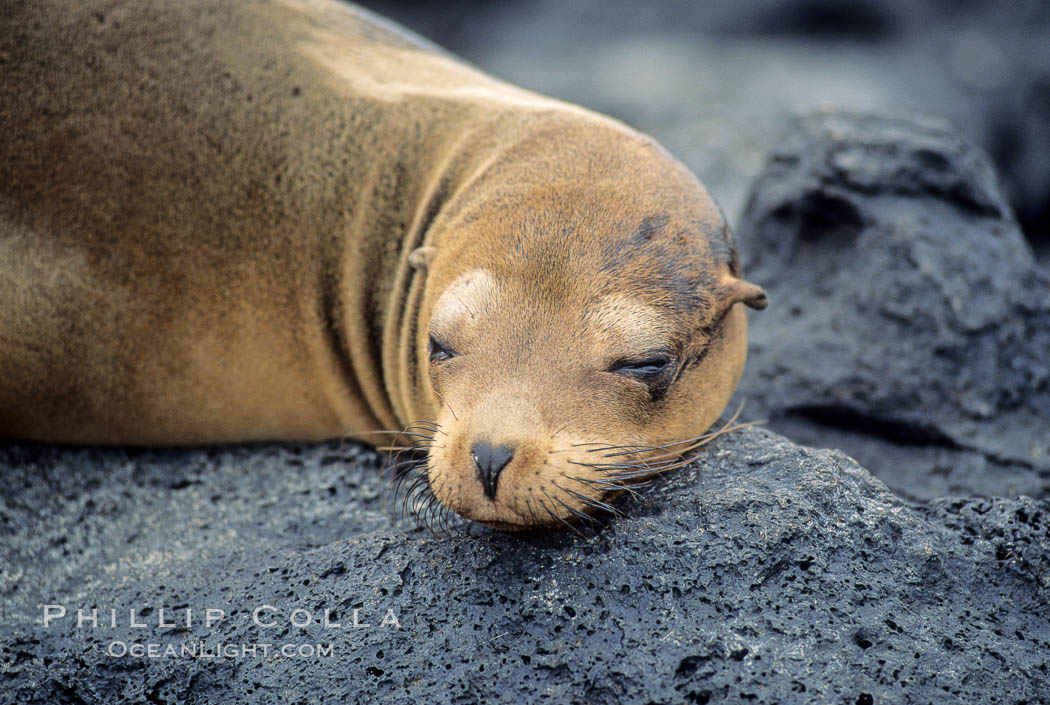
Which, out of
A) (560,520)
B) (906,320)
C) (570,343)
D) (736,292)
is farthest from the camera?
(906,320)

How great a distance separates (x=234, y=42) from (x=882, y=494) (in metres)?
3.43

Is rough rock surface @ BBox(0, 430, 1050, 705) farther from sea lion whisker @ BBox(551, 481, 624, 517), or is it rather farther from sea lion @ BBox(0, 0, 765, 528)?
sea lion @ BBox(0, 0, 765, 528)

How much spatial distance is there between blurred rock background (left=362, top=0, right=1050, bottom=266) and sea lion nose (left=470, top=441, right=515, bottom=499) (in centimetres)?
806

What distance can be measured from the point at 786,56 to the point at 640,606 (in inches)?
477

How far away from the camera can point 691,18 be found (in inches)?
574

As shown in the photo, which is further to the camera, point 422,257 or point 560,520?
point 422,257

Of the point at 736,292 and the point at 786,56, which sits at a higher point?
the point at 786,56

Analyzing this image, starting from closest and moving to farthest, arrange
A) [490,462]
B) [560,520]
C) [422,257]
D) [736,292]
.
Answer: [490,462] → [560,520] → [736,292] → [422,257]

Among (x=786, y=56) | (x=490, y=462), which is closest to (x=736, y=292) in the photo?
(x=490, y=462)

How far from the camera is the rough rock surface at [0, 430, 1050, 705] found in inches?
114

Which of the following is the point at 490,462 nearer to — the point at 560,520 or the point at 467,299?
the point at 560,520

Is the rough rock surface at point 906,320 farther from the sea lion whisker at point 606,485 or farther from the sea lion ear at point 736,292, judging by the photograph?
the sea lion whisker at point 606,485

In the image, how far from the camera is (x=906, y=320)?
4.91 m

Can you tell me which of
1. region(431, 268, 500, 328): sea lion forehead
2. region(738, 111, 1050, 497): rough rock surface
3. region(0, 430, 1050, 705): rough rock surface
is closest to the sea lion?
region(431, 268, 500, 328): sea lion forehead
